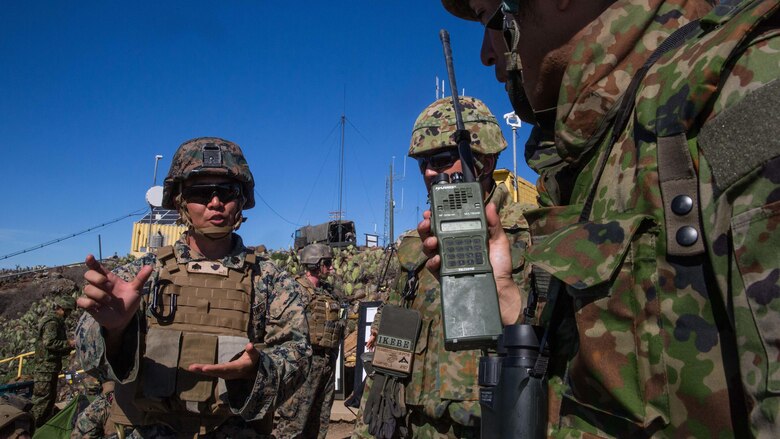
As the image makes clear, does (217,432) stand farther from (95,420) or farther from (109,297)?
(95,420)

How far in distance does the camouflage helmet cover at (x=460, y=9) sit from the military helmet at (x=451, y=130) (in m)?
1.37

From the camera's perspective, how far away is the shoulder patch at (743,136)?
842 millimetres

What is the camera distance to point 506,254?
2051 mm

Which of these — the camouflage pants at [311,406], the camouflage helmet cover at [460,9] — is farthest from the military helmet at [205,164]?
the camouflage pants at [311,406]

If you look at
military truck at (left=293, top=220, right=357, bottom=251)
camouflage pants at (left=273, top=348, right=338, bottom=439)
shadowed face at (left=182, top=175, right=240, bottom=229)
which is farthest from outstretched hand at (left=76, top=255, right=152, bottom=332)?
military truck at (left=293, top=220, right=357, bottom=251)

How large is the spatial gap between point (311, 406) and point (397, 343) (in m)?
5.01

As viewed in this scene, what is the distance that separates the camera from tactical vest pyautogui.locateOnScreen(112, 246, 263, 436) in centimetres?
302

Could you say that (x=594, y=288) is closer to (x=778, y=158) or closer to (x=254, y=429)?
(x=778, y=158)

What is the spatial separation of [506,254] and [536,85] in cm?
68

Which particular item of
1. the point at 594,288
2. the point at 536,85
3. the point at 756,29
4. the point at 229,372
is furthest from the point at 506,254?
the point at 229,372

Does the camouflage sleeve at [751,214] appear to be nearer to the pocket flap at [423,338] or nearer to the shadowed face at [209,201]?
the pocket flap at [423,338]

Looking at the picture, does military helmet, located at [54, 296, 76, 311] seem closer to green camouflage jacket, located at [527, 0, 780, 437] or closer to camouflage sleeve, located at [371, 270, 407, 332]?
camouflage sleeve, located at [371, 270, 407, 332]

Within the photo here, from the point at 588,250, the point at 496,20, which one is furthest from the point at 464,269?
the point at 496,20

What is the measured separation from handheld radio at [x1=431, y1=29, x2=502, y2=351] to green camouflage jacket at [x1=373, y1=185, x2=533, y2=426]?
0.91 m
